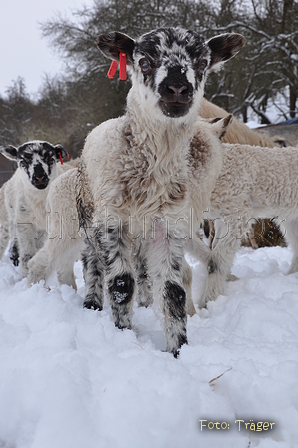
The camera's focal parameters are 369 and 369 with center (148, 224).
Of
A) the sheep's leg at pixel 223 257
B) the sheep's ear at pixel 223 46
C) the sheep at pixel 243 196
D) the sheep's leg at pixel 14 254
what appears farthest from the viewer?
the sheep's leg at pixel 14 254

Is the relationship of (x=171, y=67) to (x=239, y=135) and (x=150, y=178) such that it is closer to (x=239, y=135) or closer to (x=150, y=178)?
(x=150, y=178)

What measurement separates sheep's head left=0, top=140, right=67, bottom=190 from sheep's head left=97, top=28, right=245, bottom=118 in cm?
220

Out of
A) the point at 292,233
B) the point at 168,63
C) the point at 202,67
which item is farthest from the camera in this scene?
the point at 292,233

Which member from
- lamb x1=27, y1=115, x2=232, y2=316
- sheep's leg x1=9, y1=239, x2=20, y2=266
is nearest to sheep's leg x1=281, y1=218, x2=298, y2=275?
lamb x1=27, y1=115, x2=232, y2=316

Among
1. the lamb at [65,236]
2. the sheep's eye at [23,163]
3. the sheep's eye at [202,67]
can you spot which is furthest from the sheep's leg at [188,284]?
the sheep's eye at [23,163]

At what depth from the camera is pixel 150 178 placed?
2334 mm

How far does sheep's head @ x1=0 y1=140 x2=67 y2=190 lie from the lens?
14.4 feet

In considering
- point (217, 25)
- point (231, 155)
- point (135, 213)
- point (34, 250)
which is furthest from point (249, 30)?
A: point (135, 213)

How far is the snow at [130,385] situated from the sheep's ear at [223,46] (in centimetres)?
185

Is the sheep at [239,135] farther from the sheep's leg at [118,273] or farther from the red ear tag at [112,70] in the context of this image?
the sheep's leg at [118,273]

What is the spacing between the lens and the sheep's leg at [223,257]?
11.8 ft

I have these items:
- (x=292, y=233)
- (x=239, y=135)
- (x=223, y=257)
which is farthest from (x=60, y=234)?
(x=239, y=135)

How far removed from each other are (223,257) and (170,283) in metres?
1.56

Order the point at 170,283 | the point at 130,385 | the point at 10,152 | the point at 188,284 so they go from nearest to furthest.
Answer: the point at 130,385 < the point at 170,283 < the point at 188,284 < the point at 10,152
